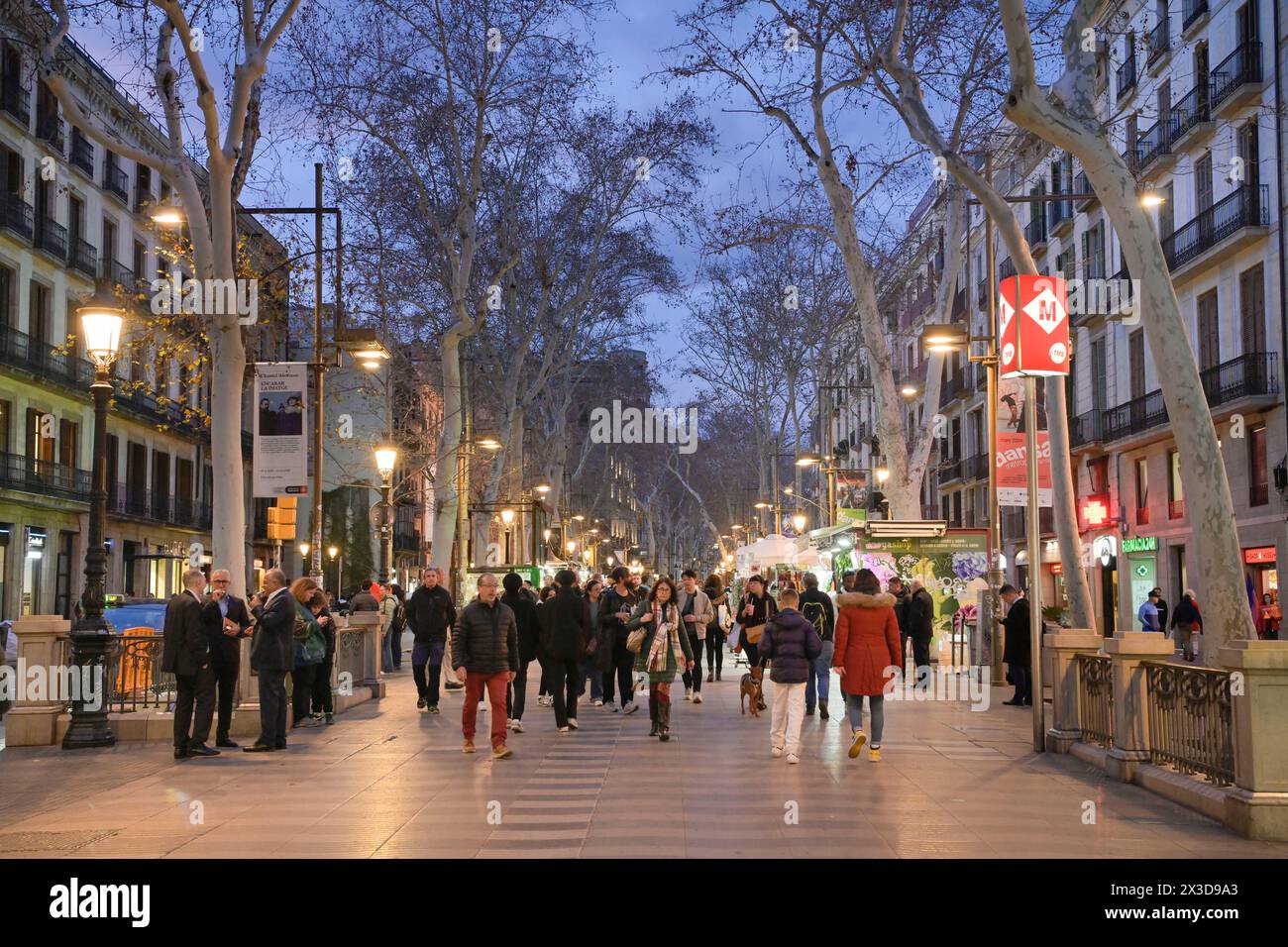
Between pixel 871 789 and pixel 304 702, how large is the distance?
795 cm

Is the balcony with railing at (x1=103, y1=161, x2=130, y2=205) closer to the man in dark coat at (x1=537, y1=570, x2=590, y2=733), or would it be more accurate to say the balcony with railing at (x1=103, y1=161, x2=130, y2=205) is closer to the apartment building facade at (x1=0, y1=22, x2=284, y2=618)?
the apartment building facade at (x1=0, y1=22, x2=284, y2=618)

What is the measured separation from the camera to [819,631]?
655 inches

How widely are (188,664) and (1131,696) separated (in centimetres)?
863

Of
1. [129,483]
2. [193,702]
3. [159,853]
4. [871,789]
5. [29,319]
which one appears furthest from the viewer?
[129,483]

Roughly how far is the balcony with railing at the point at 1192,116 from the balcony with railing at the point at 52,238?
96.4 feet

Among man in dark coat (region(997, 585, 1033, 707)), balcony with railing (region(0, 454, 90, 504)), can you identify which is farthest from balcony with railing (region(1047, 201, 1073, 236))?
balcony with railing (region(0, 454, 90, 504))

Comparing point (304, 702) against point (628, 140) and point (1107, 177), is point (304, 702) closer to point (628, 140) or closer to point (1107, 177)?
point (1107, 177)

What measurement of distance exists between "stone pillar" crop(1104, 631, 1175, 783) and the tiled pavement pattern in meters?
0.31

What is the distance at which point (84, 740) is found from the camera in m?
14.4

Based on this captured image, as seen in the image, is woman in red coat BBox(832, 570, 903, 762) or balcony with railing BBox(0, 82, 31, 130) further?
balcony with railing BBox(0, 82, 31, 130)

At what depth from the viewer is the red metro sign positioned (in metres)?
13.9

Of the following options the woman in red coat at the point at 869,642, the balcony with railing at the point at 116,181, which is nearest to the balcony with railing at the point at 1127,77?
the woman in red coat at the point at 869,642

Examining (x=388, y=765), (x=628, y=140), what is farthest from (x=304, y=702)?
(x=628, y=140)

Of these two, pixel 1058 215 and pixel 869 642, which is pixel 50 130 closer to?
pixel 1058 215
